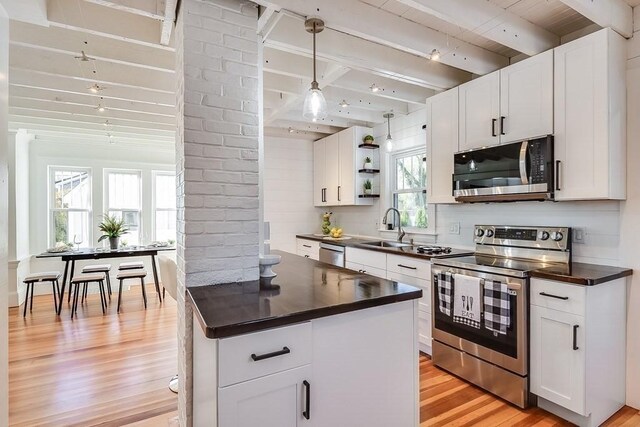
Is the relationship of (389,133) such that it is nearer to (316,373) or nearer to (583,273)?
(583,273)

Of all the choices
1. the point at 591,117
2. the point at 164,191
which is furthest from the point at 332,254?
the point at 164,191

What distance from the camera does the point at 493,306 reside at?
7.83 ft

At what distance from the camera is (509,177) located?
2600mm

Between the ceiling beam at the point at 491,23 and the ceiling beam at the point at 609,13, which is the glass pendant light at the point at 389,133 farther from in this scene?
the ceiling beam at the point at 609,13

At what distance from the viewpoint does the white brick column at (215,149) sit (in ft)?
5.61

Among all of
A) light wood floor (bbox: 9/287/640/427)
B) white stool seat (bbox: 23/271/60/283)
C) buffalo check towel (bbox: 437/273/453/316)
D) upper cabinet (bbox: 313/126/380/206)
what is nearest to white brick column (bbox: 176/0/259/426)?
light wood floor (bbox: 9/287/640/427)

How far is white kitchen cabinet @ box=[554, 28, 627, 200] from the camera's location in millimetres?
2146

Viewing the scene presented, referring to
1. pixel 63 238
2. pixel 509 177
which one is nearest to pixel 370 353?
pixel 509 177

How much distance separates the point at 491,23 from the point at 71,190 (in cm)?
646

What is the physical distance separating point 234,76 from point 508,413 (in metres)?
2.72

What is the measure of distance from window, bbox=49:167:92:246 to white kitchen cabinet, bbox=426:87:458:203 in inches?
223

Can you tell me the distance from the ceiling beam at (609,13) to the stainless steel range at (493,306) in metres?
1.36

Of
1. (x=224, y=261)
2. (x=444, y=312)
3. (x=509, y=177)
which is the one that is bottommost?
(x=444, y=312)

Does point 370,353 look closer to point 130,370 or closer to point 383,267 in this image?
point 383,267
